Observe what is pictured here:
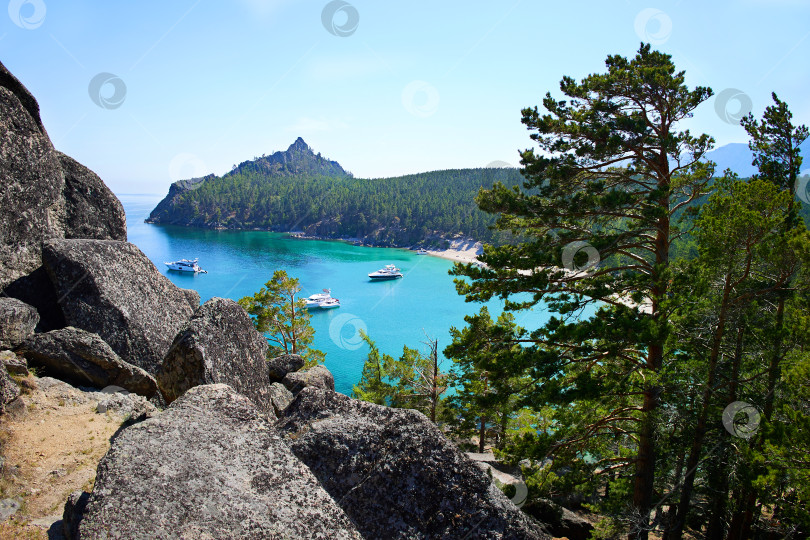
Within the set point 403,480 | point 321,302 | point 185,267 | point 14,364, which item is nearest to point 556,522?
point 403,480

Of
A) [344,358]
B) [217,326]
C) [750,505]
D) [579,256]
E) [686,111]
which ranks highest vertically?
[686,111]

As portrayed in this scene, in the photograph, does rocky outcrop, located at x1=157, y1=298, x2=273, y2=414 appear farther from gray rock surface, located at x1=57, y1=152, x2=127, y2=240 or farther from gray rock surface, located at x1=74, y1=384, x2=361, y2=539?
gray rock surface, located at x1=57, y1=152, x2=127, y2=240

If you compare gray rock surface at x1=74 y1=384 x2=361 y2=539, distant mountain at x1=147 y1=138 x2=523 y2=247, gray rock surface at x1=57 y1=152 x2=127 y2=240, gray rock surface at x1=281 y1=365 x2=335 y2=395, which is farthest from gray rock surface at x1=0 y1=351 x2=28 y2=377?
distant mountain at x1=147 y1=138 x2=523 y2=247

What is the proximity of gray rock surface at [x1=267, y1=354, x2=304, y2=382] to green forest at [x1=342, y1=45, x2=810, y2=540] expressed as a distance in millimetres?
5703

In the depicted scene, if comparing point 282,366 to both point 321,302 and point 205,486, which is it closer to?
point 205,486

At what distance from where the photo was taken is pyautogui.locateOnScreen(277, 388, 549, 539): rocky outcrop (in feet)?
10.9

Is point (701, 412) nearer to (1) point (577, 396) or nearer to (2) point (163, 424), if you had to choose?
(1) point (577, 396)

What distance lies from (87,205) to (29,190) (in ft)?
6.67

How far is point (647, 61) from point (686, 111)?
185cm

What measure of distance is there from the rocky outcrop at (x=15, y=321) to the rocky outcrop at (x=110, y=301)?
74 cm

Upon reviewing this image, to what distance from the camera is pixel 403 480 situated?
3533mm

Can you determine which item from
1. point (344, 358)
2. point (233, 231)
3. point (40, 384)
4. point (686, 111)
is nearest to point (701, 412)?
point (686, 111)

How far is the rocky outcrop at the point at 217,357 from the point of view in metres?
7.08

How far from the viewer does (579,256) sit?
462 inches
